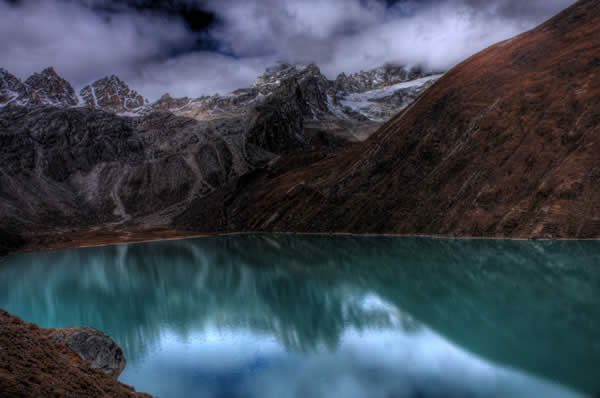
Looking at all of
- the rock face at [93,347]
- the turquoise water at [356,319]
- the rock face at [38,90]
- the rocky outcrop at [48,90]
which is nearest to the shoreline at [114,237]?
the turquoise water at [356,319]

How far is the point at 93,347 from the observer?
11.3 metres

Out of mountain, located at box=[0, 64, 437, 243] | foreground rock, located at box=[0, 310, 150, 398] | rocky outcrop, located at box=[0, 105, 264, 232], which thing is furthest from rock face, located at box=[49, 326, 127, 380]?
rocky outcrop, located at box=[0, 105, 264, 232]

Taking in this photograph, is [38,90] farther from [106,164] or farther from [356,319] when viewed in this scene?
[356,319]

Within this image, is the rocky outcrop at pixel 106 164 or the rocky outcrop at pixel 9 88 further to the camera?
the rocky outcrop at pixel 9 88

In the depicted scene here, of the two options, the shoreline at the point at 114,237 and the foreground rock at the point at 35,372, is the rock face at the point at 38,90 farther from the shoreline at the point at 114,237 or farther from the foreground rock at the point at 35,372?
the foreground rock at the point at 35,372

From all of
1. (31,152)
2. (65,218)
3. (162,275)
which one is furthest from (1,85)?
(162,275)

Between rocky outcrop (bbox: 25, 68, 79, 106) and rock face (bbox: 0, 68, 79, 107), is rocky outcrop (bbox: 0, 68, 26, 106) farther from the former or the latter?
rocky outcrop (bbox: 25, 68, 79, 106)

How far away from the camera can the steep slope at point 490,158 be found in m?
31.7

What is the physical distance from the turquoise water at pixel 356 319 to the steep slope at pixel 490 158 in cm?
412

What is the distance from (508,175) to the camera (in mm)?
35188

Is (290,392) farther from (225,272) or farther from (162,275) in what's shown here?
(162,275)

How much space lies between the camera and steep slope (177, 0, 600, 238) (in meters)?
31.7

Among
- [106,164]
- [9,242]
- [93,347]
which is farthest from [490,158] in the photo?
[106,164]

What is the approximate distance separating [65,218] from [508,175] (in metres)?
87.1
